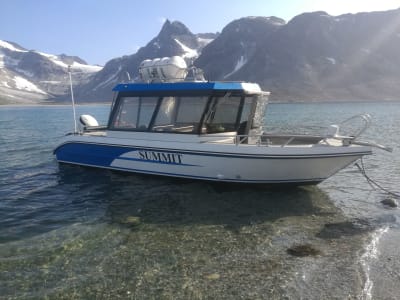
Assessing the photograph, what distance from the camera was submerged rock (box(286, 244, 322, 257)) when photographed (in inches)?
306

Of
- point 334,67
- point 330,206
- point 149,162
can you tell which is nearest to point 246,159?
point 330,206

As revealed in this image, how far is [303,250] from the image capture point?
7945mm

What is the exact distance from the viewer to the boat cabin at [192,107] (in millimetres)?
12459

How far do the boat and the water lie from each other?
746 millimetres

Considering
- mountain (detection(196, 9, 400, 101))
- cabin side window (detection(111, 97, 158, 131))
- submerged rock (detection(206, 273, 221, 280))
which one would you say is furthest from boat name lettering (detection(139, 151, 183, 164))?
mountain (detection(196, 9, 400, 101))

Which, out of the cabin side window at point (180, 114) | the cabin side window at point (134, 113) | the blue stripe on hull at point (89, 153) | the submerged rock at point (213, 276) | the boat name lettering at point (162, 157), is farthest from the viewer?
the blue stripe on hull at point (89, 153)

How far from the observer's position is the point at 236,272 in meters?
7.12

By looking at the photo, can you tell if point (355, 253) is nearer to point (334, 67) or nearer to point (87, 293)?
point (87, 293)

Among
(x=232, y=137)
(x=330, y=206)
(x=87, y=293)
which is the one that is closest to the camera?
(x=87, y=293)

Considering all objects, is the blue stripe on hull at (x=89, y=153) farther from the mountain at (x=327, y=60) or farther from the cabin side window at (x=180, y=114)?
the mountain at (x=327, y=60)

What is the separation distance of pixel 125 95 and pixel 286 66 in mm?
157062

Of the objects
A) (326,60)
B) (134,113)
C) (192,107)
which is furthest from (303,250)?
(326,60)

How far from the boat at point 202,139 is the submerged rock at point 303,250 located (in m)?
3.55

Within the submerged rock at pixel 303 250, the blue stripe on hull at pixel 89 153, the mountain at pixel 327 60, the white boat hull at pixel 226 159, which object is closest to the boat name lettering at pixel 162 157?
the white boat hull at pixel 226 159
